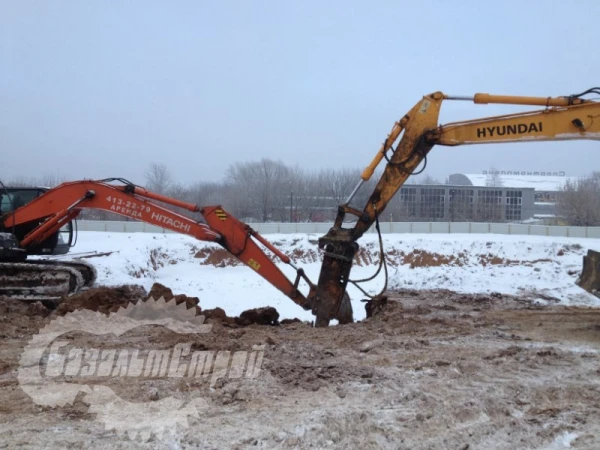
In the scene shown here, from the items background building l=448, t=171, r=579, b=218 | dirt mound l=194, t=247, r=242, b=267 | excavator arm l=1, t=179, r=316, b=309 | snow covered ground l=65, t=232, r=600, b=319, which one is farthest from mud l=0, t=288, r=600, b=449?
background building l=448, t=171, r=579, b=218

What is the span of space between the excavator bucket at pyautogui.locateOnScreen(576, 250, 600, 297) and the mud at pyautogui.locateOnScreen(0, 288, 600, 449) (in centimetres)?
82

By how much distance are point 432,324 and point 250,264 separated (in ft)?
9.36

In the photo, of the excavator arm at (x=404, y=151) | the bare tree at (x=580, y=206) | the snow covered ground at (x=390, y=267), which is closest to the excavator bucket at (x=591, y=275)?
the excavator arm at (x=404, y=151)

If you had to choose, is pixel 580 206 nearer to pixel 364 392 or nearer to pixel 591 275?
pixel 591 275

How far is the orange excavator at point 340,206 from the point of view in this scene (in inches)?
313

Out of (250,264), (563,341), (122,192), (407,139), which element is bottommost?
(563,341)

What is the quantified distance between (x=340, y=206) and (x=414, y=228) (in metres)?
21.0

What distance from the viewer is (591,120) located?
7773 mm

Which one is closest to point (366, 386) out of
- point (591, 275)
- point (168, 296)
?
point (591, 275)

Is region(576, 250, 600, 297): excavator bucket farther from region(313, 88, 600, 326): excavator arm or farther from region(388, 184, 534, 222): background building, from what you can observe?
region(388, 184, 534, 222): background building

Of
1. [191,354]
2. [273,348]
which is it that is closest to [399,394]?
[273,348]

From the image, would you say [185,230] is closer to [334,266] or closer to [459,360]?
[334,266]

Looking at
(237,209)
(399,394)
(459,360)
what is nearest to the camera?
(399,394)

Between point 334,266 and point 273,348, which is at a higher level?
point 334,266
